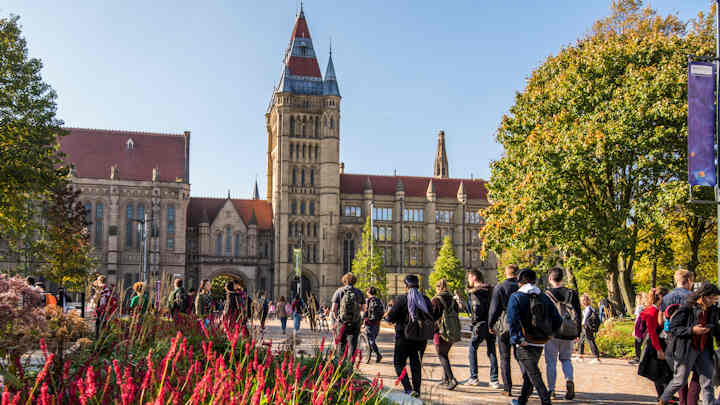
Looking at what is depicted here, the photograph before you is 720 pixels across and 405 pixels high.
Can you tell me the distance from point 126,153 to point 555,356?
69095mm

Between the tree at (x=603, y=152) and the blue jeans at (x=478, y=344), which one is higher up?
the tree at (x=603, y=152)

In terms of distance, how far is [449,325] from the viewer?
11516 mm

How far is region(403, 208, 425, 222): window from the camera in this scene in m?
82.1

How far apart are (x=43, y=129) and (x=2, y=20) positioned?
4.36m

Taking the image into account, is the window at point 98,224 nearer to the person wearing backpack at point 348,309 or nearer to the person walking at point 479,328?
the person wearing backpack at point 348,309

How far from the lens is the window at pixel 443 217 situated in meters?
82.9

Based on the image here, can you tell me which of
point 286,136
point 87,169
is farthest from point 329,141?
point 87,169

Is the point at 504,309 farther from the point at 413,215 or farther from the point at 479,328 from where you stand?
the point at 413,215

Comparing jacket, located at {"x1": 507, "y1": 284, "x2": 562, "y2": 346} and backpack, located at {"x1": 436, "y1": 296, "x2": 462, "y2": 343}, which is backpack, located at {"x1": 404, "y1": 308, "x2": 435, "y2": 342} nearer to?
backpack, located at {"x1": 436, "y1": 296, "x2": 462, "y2": 343}

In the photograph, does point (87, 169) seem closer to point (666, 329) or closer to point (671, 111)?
point (671, 111)

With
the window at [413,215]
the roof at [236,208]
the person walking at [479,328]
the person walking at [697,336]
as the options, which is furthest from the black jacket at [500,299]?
the window at [413,215]

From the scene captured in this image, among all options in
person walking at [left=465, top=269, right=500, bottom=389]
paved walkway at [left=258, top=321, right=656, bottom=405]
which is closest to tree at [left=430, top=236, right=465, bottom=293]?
paved walkway at [left=258, top=321, right=656, bottom=405]

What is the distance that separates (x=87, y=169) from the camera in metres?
70.2

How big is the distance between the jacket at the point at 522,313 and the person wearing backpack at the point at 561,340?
3.43ft
